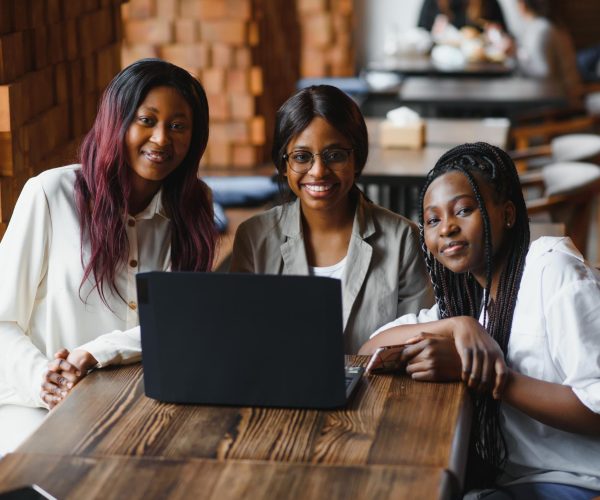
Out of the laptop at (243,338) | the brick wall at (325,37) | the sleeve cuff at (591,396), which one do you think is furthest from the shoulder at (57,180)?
the brick wall at (325,37)

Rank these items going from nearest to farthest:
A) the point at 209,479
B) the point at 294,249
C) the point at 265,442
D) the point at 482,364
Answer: the point at 209,479
the point at 265,442
the point at 482,364
the point at 294,249

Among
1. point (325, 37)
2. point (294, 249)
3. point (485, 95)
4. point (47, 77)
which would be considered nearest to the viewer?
point (294, 249)

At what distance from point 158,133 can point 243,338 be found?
2.63 ft

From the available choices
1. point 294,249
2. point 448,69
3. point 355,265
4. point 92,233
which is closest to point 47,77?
point 92,233

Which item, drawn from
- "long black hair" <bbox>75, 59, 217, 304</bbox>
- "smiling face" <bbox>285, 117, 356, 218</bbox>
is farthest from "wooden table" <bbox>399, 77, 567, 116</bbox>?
"long black hair" <bbox>75, 59, 217, 304</bbox>

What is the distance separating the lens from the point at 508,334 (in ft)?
6.79

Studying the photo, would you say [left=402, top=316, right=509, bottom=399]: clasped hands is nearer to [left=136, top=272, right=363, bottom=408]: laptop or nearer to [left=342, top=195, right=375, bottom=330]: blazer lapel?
[left=136, top=272, right=363, bottom=408]: laptop

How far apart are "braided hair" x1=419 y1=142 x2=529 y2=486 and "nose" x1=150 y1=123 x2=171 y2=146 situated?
0.62m

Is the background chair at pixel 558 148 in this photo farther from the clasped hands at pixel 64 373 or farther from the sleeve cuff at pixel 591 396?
the clasped hands at pixel 64 373

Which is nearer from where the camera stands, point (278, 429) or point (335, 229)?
point (278, 429)

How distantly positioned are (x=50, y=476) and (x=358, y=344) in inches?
47.4

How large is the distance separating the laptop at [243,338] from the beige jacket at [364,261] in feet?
2.63

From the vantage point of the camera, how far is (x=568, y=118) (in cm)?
778

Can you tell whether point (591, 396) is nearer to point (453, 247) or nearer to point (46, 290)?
point (453, 247)
